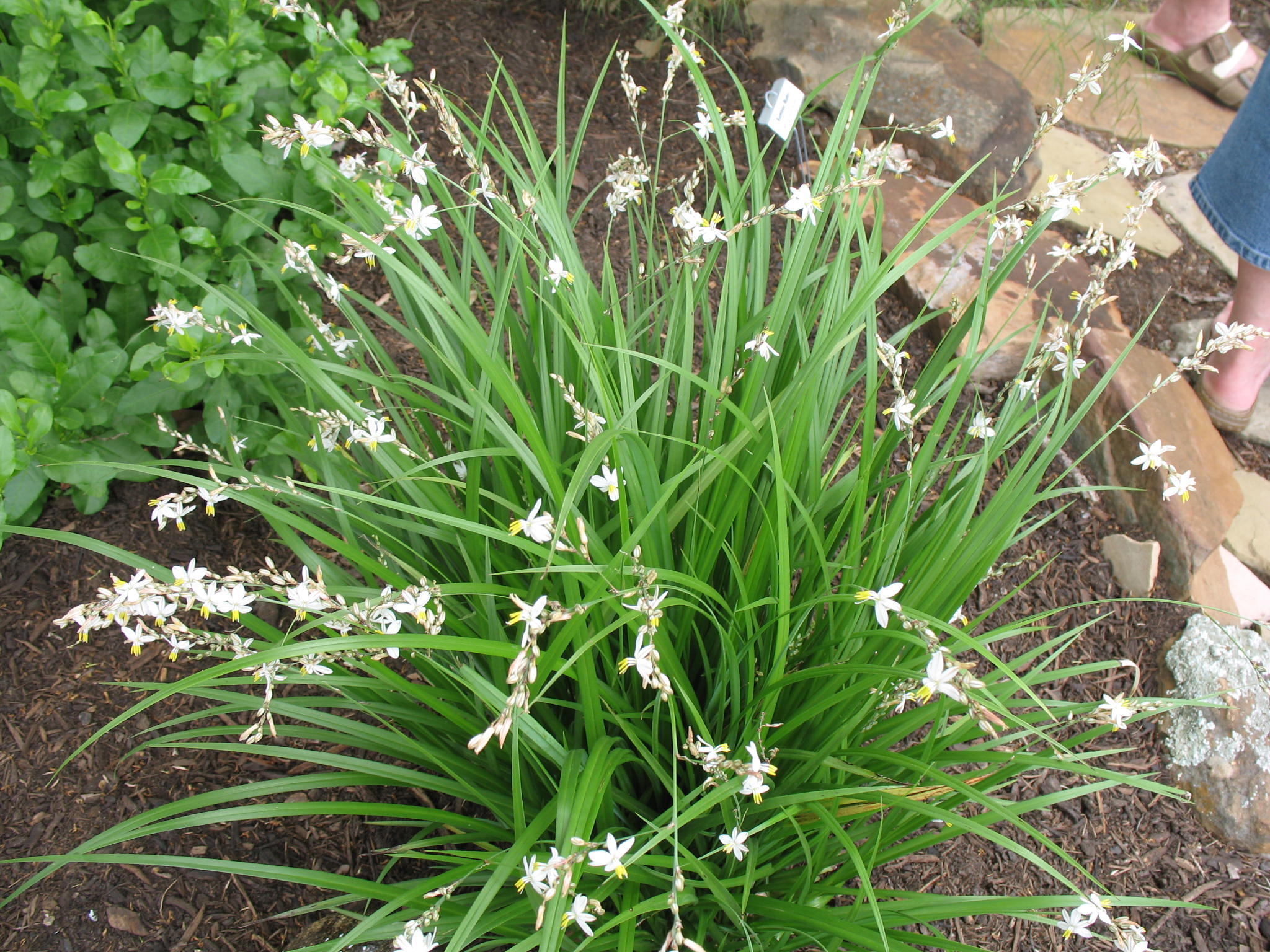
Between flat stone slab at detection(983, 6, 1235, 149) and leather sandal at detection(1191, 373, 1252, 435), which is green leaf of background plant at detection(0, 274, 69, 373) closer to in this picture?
leather sandal at detection(1191, 373, 1252, 435)

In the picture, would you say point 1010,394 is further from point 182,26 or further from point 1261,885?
point 182,26

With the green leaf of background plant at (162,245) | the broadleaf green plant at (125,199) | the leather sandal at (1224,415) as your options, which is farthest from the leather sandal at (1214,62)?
the green leaf of background plant at (162,245)

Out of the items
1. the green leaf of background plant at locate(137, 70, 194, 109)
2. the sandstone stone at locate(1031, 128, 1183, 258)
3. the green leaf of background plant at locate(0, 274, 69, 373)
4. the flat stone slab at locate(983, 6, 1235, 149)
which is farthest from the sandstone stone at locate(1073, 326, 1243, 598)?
the green leaf of background plant at locate(0, 274, 69, 373)

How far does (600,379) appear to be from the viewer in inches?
50.3

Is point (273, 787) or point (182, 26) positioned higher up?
point (182, 26)

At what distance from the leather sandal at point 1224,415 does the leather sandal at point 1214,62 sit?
2038mm

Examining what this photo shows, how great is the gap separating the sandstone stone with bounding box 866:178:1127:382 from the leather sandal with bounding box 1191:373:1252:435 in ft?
1.26

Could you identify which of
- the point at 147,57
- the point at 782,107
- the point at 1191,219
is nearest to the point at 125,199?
the point at 147,57

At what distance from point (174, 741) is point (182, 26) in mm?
1653

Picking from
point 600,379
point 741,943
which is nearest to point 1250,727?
point 741,943

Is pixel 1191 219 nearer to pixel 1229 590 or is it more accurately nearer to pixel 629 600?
pixel 1229 590

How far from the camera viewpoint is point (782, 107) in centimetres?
199

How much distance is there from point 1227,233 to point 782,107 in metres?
1.59

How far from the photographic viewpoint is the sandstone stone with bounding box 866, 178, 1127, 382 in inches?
104
